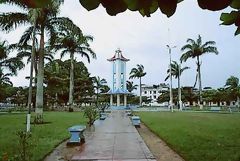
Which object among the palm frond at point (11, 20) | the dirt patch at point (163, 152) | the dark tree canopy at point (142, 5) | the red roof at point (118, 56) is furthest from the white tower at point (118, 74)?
the dark tree canopy at point (142, 5)

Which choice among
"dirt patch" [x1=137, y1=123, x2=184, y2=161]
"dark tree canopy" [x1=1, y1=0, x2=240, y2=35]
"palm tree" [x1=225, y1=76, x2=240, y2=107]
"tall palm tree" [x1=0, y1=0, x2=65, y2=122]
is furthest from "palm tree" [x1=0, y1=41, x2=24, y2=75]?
"palm tree" [x1=225, y1=76, x2=240, y2=107]

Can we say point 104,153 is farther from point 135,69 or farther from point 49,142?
point 135,69

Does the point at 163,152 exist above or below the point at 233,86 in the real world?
below

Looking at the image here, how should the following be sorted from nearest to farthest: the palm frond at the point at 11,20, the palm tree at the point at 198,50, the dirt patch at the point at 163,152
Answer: the dirt patch at the point at 163,152 < the palm frond at the point at 11,20 < the palm tree at the point at 198,50

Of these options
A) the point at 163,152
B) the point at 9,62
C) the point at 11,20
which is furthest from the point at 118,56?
the point at 163,152

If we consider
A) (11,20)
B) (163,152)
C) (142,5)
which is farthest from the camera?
(11,20)

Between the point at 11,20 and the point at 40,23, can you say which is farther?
the point at 40,23

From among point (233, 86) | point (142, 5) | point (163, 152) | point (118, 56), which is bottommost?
point (163, 152)

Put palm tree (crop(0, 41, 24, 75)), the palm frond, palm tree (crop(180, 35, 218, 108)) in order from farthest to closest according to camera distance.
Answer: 1. palm tree (crop(180, 35, 218, 108))
2. palm tree (crop(0, 41, 24, 75))
3. the palm frond

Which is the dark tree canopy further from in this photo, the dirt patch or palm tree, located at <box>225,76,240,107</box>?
palm tree, located at <box>225,76,240,107</box>

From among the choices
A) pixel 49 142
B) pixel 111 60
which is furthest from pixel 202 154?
pixel 111 60

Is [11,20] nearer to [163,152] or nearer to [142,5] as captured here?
[163,152]

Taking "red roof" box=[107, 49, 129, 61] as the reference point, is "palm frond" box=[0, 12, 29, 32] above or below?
below

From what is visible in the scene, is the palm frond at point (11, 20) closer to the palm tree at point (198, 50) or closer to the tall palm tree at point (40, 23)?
the tall palm tree at point (40, 23)
